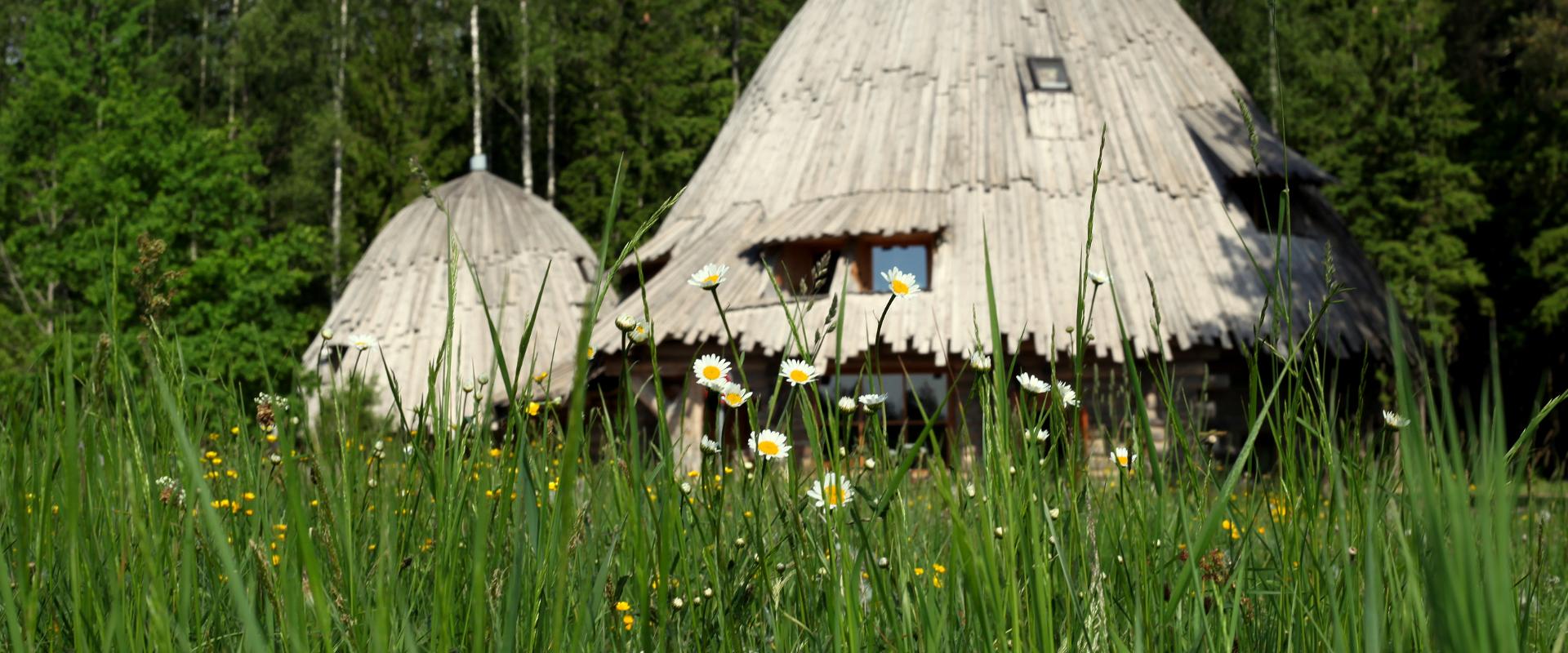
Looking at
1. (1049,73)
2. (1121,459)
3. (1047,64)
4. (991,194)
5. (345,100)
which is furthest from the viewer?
(345,100)

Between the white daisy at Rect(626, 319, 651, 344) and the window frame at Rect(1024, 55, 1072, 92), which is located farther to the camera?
the window frame at Rect(1024, 55, 1072, 92)

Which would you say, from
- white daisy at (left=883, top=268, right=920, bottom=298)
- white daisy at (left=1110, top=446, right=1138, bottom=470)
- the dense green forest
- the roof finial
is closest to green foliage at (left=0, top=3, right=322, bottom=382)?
the dense green forest

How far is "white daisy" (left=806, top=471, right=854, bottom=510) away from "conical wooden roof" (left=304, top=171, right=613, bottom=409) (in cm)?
1791

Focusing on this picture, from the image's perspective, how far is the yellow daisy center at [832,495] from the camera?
1224mm

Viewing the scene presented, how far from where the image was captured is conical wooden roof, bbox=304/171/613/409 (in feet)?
65.0

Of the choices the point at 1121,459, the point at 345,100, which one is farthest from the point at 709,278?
the point at 345,100

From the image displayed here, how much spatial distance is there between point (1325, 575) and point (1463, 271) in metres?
24.4

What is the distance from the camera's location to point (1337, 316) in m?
14.1

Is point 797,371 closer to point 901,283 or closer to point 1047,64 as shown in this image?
point 901,283

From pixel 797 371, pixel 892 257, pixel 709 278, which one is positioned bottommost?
pixel 892 257

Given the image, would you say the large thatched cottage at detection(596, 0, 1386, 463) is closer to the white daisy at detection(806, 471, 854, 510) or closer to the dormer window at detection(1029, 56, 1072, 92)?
the dormer window at detection(1029, 56, 1072, 92)

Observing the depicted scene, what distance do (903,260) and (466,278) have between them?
9.03 meters

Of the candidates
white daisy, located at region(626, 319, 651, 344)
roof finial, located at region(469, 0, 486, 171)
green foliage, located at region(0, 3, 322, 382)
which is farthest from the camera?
roof finial, located at region(469, 0, 486, 171)

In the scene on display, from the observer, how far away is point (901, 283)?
1.72 metres
